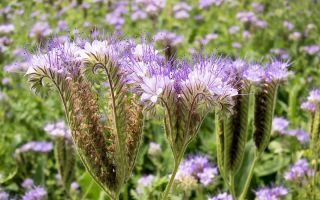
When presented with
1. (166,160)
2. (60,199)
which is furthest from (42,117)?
(166,160)

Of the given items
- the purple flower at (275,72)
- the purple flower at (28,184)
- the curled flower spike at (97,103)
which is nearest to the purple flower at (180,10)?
the purple flower at (28,184)

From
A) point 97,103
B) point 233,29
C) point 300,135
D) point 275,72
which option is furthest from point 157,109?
point 233,29

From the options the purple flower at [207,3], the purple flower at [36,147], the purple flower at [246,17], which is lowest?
the purple flower at [36,147]

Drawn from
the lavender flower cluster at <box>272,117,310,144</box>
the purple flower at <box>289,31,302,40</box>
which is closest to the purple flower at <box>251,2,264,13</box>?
the purple flower at <box>289,31,302,40</box>

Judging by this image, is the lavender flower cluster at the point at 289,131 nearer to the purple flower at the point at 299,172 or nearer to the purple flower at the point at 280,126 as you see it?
the purple flower at the point at 280,126

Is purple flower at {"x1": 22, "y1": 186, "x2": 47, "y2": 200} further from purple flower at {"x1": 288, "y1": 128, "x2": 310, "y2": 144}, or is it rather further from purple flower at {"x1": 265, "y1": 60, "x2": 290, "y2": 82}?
purple flower at {"x1": 288, "y1": 128, "x2": 310, "y2": 144}

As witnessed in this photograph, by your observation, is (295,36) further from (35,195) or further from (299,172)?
(35,195)

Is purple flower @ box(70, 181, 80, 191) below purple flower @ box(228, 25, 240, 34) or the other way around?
below
